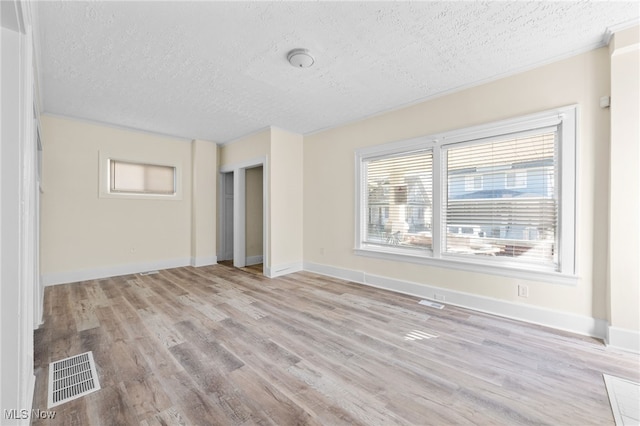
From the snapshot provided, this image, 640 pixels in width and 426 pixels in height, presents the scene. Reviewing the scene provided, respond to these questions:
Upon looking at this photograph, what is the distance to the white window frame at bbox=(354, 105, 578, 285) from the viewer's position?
8.57 feet

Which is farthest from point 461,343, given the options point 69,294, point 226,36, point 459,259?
point 69,294

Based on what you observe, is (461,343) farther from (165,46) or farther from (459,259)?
(165,46)

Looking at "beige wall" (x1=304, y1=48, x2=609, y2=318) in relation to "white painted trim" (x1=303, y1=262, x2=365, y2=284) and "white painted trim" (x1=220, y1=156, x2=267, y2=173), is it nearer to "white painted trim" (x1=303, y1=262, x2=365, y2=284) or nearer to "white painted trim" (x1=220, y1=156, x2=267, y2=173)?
"white painted trim" (x1=303, y1=262, x2=365, y2=284)

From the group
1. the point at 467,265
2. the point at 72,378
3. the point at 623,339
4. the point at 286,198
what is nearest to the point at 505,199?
the point at 467,265

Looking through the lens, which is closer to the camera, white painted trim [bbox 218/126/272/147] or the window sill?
the window sill

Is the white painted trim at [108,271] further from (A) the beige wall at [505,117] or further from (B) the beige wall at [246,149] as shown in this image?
(A) the beige wall at [505,117]

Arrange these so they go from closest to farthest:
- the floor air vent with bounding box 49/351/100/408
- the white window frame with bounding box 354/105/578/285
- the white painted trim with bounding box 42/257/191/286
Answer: the floor air vent with bounding box 49/351/100/408 < the white window frame with bounding box 354/105/578/285 < the white painted trim with bounding box 42/257/191/286

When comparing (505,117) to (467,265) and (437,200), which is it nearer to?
(437,200)

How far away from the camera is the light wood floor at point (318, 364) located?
1607mm

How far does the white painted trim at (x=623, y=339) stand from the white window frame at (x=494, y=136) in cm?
47

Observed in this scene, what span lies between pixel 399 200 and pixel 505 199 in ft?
4.44

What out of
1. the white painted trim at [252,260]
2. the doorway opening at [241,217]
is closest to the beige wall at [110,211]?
the doorway opening at [241,217]

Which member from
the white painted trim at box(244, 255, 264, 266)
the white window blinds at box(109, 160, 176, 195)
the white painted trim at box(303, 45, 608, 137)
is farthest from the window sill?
the white window blinds at box(109, 160, 176, 195)

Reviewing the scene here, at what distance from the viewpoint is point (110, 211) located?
4797 millimetres
